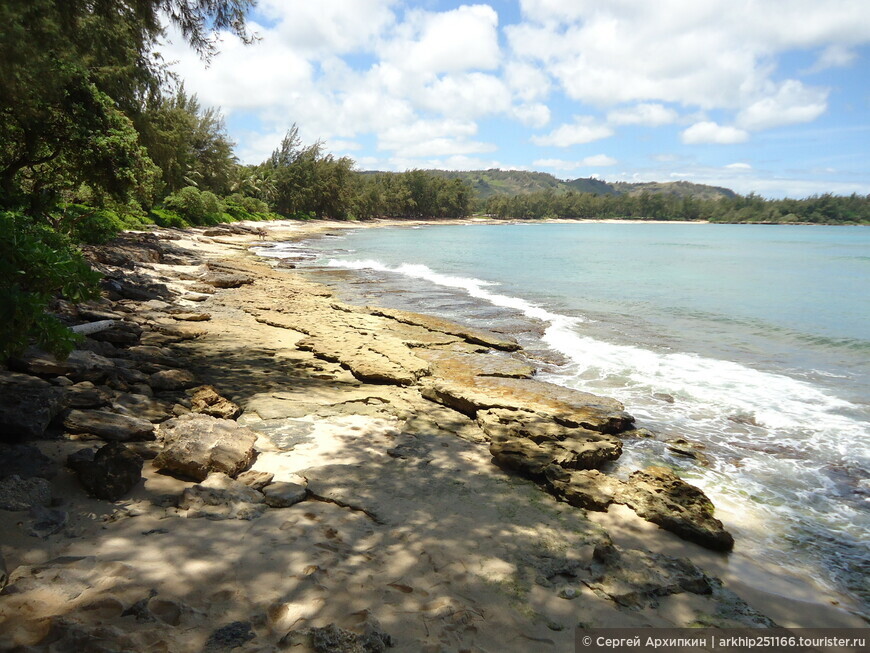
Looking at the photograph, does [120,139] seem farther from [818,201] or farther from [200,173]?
[818,201]

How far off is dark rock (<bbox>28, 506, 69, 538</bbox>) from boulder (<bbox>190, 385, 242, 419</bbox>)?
240cm

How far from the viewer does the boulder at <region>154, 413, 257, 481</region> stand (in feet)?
13.6

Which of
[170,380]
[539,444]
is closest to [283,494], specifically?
[539,444]

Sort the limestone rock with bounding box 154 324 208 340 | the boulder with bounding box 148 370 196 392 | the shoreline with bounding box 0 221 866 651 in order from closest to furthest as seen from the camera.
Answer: the shoreline with bounding box 0 221 866 651 → the boulder with bounding box 148 370 196 392 → the limestone rock with bounding box 154 324 208 340

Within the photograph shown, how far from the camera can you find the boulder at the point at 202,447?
4152 millimetres

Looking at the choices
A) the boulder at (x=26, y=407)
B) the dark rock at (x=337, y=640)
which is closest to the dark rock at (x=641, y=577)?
the dark rock at (x=337, y=640)

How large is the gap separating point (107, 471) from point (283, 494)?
1.28 metres

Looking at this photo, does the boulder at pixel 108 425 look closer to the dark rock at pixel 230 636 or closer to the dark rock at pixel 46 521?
the dark rock at pixel 46 521

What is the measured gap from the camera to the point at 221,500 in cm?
384

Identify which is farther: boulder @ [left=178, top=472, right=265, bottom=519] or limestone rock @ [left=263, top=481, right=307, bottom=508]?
limestone rock @ [left=263, top=481, right=307, bottom=508]

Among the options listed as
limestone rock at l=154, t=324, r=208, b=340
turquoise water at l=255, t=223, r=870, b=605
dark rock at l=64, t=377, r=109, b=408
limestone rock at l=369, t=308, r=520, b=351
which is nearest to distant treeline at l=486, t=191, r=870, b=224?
turquoise water at l=255, t=223, r=870, b=605

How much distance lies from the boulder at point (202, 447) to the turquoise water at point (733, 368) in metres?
4.22

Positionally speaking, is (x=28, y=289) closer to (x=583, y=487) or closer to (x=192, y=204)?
(x=583, y=487)

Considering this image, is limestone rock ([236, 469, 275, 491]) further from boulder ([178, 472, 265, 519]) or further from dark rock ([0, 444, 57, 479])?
dark rock ([0, 444, 57, 479])
